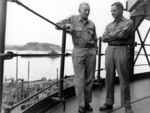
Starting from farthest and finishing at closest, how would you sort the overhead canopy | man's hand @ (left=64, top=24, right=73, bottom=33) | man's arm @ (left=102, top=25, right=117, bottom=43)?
the overhead canopy < man's arm @ (left=102, top=25, right=117, bottom=43) < man's hand @ (left=64, top=24, right=73, bottom=33)

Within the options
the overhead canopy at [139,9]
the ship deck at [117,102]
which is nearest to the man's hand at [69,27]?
the ship deck at [117,102]

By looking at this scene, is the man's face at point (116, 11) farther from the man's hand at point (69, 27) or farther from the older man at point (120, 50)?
the man's hand at point (69, 27)

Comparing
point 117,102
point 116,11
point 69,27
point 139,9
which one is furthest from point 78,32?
point 139,9

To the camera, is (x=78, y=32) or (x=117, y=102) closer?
(x=78, y=32)

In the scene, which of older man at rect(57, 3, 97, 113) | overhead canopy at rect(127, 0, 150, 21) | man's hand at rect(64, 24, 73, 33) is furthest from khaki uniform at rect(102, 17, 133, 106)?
overhead canopy at rect(127, 0, 150, 21)

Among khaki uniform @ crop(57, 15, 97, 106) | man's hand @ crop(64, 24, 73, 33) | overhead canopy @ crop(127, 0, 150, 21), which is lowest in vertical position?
khaki uniform @ crop(57, 15, 97, 106)

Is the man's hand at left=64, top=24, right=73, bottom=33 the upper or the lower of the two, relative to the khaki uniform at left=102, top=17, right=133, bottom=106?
upper

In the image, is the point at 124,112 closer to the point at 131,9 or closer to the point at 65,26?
the point at 65,26

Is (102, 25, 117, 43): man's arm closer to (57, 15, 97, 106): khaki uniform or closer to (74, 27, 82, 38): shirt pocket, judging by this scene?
(57, 15, 97, 106): khaki uniform

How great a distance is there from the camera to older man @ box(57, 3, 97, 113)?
7.99 feet

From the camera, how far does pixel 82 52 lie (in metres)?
2.45

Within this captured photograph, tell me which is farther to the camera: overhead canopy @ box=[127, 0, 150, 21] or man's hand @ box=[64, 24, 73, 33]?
overhead canopy @ box=[127, 0, 150, 21]

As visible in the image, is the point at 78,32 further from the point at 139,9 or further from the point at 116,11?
the point at 139,9

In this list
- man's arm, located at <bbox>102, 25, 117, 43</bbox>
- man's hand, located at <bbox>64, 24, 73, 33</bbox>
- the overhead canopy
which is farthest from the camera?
the overhead canopy
